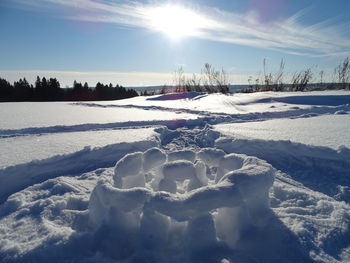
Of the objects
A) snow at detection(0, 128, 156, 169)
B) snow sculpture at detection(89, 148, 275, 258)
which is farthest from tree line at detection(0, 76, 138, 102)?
snow sculpture at detection(89, 148, 275, 258)

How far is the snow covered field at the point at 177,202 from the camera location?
150 centimetres

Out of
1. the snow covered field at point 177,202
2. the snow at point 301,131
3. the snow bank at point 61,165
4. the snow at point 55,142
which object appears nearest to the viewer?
the snow covered field at point 177,202

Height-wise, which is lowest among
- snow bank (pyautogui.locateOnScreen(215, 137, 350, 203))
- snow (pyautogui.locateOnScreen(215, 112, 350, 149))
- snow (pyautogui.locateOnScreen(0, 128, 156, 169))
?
snow bank (pyautogui.locateOnScreen(215, 137, 350, 203))

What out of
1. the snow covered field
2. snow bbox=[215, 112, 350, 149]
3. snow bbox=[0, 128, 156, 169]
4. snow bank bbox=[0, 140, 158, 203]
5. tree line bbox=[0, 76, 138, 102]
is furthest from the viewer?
tree line bbox=[0, 76, 138, 102]

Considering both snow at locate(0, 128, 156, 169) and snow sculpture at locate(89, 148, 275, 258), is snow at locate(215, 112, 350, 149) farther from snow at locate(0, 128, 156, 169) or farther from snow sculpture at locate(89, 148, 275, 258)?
snow sculpture at locate(89, 148, 275, 258)

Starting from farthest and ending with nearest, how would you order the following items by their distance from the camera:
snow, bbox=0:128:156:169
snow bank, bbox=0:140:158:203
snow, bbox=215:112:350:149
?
snow, bbox=215:112:350:149 < snow, bbox=0:128:156:169 < snow bank, bbox=0:140:158:203

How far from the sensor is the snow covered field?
4.92 feet

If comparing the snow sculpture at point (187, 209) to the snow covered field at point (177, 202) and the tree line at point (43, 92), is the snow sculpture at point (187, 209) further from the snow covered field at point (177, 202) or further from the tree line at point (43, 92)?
the tree line at point (43, 92)

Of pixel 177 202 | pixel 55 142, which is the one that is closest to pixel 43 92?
pixel 55 142

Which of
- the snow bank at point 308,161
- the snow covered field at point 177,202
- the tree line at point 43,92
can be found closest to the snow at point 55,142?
the snow covered field at point 177,202

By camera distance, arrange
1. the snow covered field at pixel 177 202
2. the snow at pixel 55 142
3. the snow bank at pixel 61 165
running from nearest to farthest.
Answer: the snow covered field at pixel 177 202
the snow bank at pixel 61 165
the snow at pixel 55 142

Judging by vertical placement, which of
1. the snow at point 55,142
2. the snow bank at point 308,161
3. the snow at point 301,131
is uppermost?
the snow at point 55,142

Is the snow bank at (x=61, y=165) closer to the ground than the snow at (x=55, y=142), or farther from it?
closer to the ground

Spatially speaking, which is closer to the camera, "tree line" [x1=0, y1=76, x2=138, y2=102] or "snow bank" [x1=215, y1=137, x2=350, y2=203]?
"snow bank" [x1=215, y1=137, x2=350, y2=203]
